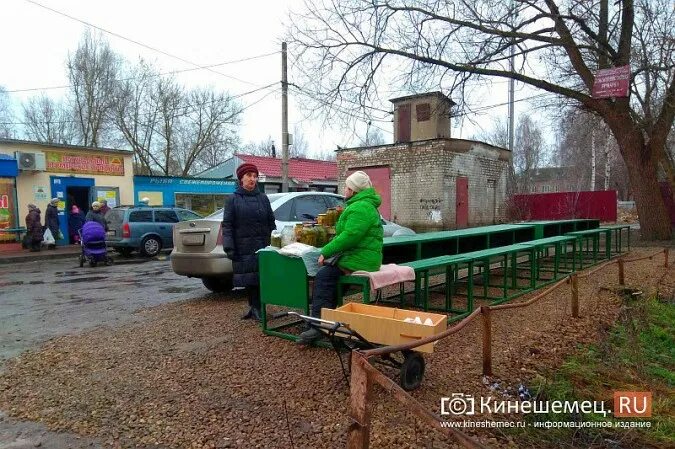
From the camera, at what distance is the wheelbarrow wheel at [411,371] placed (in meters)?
3.22

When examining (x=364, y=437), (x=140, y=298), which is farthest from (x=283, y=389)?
(x=140, y=298)

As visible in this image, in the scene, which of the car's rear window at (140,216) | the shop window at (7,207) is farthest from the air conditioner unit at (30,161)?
the car's rear window at (140,216)

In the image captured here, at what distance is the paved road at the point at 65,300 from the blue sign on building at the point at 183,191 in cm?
745

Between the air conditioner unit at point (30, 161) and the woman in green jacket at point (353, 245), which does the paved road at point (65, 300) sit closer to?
the woman in green jacket at point (353, 245)

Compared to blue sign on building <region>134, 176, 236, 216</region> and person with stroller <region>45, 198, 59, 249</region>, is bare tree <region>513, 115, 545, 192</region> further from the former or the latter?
person with stroller <region>45, 198, 59, 249</region>

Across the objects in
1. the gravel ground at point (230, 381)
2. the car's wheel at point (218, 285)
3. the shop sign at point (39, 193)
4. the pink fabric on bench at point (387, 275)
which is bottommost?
the gravel ground at point (230, 381)

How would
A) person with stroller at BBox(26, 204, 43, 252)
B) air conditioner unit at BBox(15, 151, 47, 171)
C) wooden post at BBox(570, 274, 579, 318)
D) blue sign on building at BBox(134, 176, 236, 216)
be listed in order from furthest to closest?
1. blue sign on building at BBox(134, 176, 236, 216)
2. air conditioner unit at BBox(15, 151, 47, 171)
3. person with stroller at BBox(26, 204, 43, 252)
4. wooden post at BBox(570, 274, 579, 318)

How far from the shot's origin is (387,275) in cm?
414

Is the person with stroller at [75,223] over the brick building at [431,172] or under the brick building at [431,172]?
under

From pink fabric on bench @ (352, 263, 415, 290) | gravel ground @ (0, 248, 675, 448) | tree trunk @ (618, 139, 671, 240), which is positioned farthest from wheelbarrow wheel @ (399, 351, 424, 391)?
tree trunk @ (618, 139, 671, 240)

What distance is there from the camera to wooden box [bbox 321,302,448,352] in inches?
121

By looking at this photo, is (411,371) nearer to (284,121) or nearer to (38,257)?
(38,257)

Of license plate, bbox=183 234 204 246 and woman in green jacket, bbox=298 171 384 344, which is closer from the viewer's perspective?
woman in green jacket, bbox=298 171 384 344

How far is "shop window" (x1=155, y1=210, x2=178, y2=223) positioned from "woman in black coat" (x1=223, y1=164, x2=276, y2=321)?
10207 millimetres
